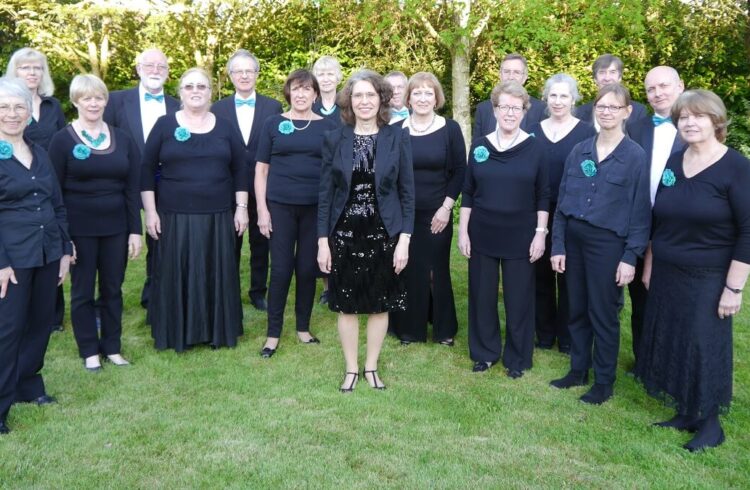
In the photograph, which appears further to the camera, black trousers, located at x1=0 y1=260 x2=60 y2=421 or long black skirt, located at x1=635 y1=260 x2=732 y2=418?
black trousers, located at x1=0 y1=260 x2=60 y2=421

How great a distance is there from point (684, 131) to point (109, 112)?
15.0ft

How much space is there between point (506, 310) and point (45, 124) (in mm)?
3855

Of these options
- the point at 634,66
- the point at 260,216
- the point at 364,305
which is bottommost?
the point at 364,305

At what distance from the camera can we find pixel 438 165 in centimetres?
518

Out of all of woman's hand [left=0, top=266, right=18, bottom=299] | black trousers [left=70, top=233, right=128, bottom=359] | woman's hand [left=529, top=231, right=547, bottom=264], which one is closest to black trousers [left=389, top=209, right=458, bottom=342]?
woman's hand [left=529, top=231, right=547, bottom=264]

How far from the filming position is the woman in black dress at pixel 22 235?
374 centimetres

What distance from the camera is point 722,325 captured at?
3.71 metres

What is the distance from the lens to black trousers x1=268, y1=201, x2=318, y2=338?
5234 millimetres

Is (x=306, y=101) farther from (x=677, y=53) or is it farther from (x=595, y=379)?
(x=677, y=53)

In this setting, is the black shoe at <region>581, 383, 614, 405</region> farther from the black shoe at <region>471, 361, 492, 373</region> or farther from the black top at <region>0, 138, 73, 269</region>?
the black top at <region>0, 138, 73, 269</region>

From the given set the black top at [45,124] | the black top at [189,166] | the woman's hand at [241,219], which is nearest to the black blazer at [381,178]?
the black top at [189,166]

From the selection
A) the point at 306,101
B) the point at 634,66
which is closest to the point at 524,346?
the point at 306,101

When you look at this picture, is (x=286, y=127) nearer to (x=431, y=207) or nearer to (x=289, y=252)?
(x=289, y=252)

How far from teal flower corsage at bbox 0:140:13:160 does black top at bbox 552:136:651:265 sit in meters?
3.23
